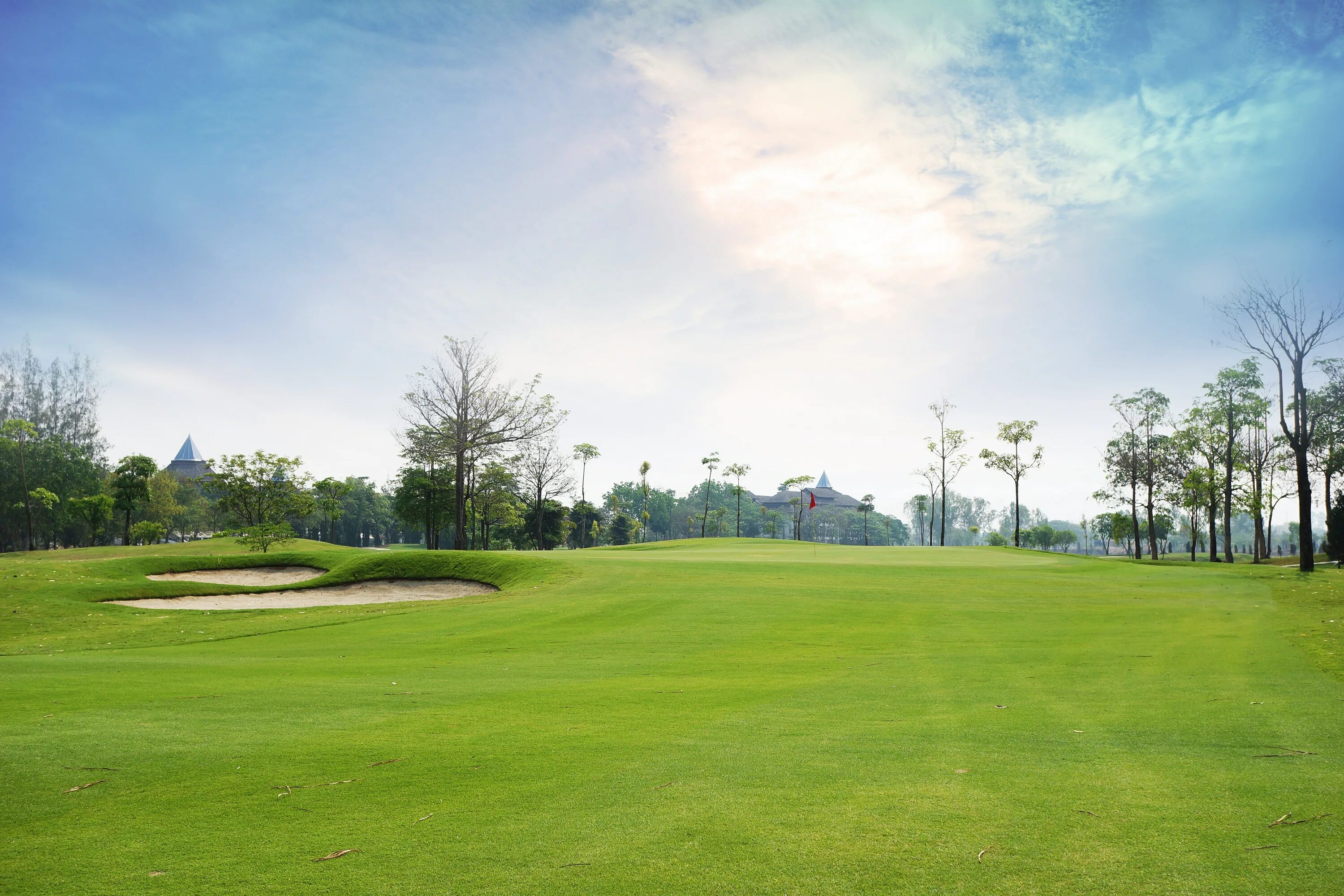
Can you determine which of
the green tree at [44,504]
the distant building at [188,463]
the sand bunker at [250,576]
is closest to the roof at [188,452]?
the distant building at [188,463]

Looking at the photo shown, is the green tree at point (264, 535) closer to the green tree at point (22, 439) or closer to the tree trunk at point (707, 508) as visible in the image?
the green tree at point (22, 439)

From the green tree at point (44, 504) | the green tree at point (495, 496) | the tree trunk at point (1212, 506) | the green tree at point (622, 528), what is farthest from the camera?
the green tree at point (622, 528)

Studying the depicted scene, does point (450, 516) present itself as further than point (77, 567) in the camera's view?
Yes

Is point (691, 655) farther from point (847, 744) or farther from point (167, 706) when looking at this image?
point (167, 706)

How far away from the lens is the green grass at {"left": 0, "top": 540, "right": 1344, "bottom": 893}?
4098 millimetres

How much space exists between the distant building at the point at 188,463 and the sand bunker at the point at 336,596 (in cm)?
12266

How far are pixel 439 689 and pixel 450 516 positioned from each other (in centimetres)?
6187

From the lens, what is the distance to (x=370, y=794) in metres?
5.27

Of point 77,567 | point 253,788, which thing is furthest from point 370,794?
point 77,567

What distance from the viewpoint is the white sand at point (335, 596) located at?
24.7 metres

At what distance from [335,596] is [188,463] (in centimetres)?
13170

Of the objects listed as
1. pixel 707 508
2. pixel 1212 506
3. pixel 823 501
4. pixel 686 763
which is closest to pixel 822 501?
pixel 823 501

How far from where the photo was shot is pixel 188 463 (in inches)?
5236

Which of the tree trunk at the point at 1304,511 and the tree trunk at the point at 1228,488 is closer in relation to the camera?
the tree trunk at the point at 1304,511
